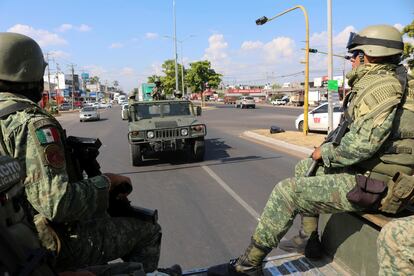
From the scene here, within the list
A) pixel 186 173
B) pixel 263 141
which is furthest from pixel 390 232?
pixel 263 141

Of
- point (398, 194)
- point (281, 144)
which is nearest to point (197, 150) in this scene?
point (281, 144)

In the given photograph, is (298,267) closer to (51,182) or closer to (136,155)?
(51,182)

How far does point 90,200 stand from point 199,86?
53600 millimetres

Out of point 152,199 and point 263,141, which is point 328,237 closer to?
point 152,199

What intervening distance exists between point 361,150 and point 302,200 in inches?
20.0

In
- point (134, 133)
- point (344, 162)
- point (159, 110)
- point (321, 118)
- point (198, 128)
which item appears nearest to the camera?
point (344, 162)

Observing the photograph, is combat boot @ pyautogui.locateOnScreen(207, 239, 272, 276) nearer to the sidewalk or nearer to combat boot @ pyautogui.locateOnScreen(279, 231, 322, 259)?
combat boot @ pyautogui.locateOnScreen(279, 231, 322, 259)

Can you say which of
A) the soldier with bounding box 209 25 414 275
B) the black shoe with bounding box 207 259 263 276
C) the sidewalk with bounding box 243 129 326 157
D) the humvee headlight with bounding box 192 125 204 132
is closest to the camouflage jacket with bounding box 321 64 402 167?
the soldier with bounding box 209 25 414 275

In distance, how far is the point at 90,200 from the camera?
6.31ft

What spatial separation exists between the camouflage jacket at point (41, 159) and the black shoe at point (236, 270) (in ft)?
4.20

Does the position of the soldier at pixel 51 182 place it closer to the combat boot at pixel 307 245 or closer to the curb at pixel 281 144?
the combat boot at pixel 307 245

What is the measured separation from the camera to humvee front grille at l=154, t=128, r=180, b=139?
31.1 ft

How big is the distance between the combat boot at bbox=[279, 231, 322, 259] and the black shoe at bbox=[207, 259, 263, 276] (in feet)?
1.51

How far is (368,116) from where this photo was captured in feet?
8.16
